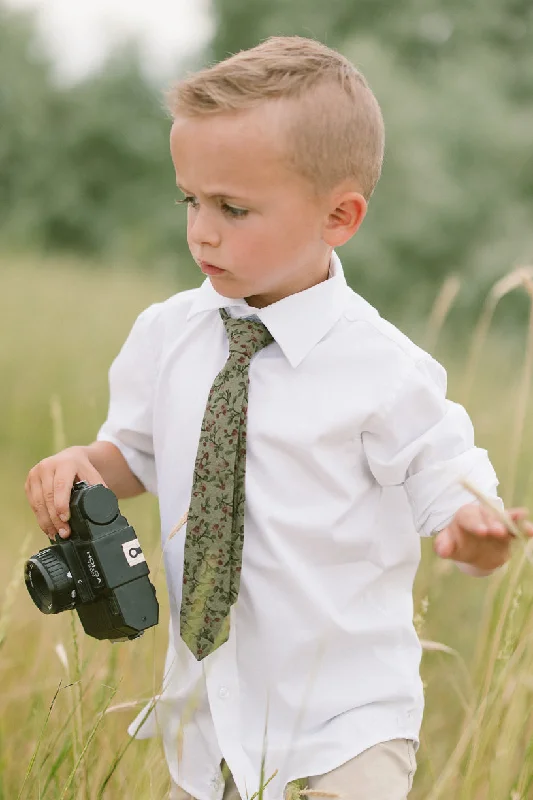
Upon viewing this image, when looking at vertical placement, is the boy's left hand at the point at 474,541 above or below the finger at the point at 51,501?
below

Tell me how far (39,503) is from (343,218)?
2.17ft

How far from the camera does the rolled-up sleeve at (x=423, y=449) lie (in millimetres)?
1487

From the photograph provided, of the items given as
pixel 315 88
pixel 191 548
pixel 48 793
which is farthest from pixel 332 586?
pixel 315 88

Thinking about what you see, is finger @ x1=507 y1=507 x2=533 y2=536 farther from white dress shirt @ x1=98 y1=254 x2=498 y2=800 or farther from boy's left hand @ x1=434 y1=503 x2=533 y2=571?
white dress shirt @ x1=98 y1=254 x2=498 y2=800

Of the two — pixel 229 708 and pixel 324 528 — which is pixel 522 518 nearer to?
pixel 324 528

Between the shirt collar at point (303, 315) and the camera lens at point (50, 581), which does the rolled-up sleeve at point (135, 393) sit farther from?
the camera lens at point (50, 581)

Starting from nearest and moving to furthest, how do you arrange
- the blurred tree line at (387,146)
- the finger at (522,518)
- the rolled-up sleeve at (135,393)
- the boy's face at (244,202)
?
the finger at (522,518), the boy's face at (244,202), the rolled-up sleeve at (135,393), the blurred tree line at (387,146)

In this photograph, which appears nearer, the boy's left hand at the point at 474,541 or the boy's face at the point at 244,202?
the boy's left hand at the point at 474,541

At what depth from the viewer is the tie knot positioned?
1590 mm

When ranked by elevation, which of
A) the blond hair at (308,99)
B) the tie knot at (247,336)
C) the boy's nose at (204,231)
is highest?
the blond hair at (308,99)

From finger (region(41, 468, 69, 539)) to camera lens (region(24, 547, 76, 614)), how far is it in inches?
1.4

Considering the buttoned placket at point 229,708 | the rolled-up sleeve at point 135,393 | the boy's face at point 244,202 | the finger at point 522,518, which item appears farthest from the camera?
the rolled-up sleeve at point 135,393

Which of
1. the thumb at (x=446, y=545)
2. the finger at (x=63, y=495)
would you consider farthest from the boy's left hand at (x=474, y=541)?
the finger at (x=63, y=495)

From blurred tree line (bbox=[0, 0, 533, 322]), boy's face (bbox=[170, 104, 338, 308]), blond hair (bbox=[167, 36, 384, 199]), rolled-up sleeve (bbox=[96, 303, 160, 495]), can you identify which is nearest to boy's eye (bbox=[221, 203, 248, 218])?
boy's face (bbox=[170, 104, 338, 308])
